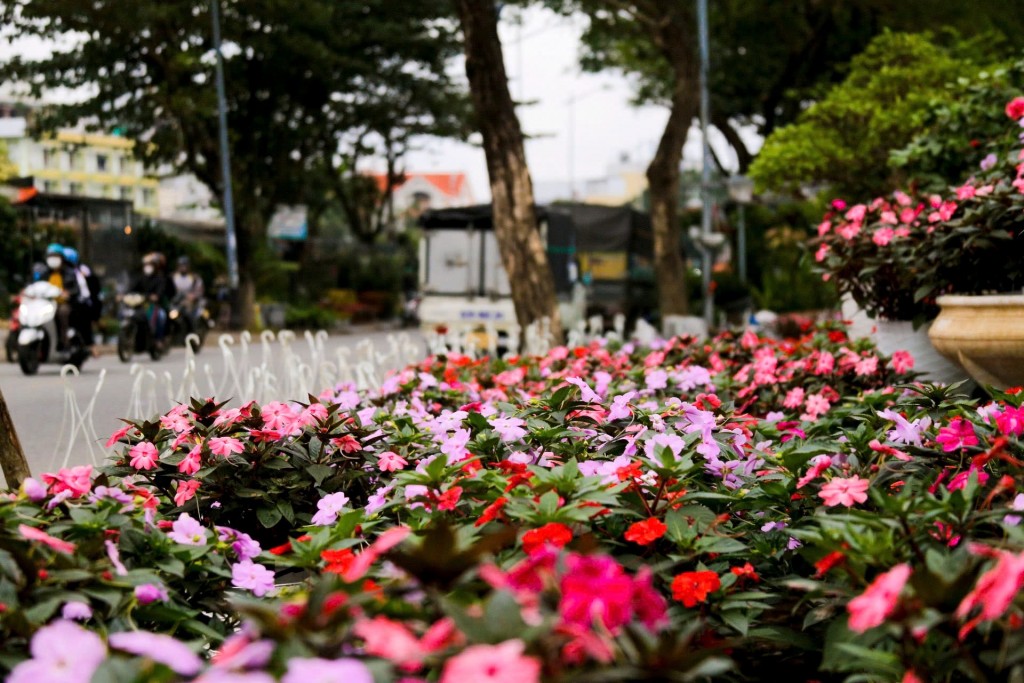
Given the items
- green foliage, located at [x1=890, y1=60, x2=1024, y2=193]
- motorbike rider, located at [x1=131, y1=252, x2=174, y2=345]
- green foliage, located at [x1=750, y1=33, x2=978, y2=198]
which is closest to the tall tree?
motorbike rider, located at [x1=131, y1=252, x2=174, y2=345]

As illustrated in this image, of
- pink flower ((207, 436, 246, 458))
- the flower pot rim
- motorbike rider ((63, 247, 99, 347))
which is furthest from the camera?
motorbike rider ((63, 247, 99, 347))

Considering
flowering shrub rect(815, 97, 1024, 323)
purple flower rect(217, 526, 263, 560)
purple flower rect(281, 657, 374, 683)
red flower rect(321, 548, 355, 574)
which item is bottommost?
purple flower rect(217, 526, 263, 560)

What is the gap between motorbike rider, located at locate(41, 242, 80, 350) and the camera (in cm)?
1391

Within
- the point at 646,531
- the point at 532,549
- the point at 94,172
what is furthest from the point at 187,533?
the point at 94,172

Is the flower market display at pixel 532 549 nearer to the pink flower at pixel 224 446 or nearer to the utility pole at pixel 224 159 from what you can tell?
the pink flower at pixel 224 446

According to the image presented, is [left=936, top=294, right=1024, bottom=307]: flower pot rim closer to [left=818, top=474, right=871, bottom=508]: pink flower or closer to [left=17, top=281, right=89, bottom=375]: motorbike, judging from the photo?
[left=818, top=474, right=871, bottom=508]: pink flower

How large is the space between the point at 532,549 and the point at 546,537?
1.4 inches

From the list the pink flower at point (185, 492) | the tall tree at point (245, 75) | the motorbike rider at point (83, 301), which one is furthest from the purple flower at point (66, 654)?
the tall tree at point (245, 75)

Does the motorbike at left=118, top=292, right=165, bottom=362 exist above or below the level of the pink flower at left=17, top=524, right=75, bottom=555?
below

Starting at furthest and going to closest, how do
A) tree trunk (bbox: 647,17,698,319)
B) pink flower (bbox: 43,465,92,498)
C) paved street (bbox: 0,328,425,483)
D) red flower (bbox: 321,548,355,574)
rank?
tree trunk (bbox: 647,17,698,319) → paved street (bbox: 0,328,425,483) → pink flower (bbox: 43,465,92,498) → red flower (bbox: 321,548,355,574)

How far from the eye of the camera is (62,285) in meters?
14.2

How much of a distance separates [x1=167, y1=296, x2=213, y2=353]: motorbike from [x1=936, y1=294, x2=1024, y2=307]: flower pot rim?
1359 centimetres

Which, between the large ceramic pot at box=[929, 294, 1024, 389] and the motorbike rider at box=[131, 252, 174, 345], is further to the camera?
the motorbike rider at box=[131, 252, 174, 345]

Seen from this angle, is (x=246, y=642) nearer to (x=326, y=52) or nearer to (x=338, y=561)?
(x=338, y=561)
